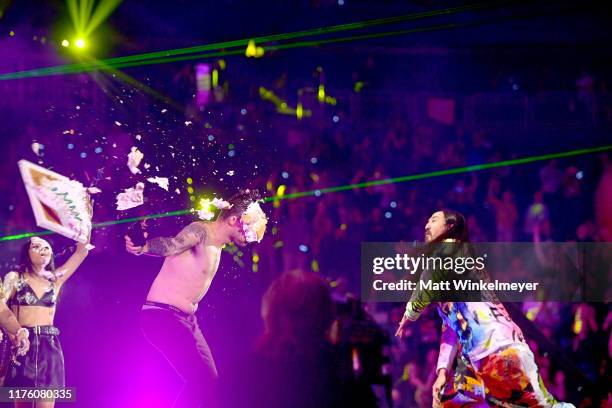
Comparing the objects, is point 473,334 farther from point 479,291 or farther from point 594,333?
point 594,333

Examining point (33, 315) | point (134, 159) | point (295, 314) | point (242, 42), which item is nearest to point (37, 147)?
point (134, 159)

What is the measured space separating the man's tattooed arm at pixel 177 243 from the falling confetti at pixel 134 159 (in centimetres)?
49

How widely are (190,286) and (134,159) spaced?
3.07 feet

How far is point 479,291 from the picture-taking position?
4020mm

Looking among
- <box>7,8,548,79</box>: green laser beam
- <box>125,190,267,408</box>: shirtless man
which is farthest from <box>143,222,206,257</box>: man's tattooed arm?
<box>7,8,548,79</box>: green laser beam

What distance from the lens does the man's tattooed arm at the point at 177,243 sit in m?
4.19

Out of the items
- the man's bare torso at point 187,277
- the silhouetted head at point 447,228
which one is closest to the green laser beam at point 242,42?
the man's bare torso at point 187,277

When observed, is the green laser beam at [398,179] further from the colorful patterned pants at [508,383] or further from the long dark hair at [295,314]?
the colorful patterned pants at [508,383]

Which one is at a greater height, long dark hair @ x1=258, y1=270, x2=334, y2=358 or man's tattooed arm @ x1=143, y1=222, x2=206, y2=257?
man's tattooed arm @ x1=143, y1=222, x2=206, y2=257

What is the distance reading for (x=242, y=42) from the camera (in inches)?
195

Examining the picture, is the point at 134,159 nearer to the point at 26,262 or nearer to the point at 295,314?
the point at 26,262

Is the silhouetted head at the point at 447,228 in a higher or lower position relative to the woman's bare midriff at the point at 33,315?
higher

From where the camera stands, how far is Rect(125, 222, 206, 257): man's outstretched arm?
165 inches

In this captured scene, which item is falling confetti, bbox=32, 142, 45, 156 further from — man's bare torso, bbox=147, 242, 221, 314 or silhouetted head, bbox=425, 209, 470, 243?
silhouetted head, bbox=425, 209, 470, 243
